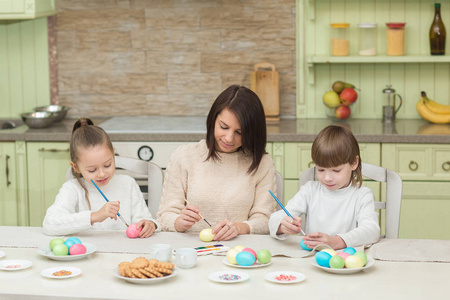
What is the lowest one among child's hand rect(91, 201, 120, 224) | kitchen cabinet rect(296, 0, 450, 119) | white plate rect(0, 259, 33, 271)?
white plate rect(0, 259, 33, 271)

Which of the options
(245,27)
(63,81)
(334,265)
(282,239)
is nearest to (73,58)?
(63,81)

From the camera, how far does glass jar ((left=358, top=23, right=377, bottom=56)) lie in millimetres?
3916

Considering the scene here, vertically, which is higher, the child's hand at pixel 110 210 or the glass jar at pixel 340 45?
the glass jar at pixel 340 45

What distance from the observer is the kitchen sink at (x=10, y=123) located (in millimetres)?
3893

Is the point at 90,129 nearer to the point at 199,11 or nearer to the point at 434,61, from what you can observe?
the point at 199,11

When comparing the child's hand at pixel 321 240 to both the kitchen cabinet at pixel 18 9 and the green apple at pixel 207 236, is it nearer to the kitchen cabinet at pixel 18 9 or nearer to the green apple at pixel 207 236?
the green apple at pixel 207 236

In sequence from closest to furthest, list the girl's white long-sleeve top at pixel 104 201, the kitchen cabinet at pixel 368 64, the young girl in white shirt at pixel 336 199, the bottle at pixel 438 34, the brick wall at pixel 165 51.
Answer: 1. the young girl in white shirt at pixel 336 199
2. the girl's white long-sleeve top at pixel 104 201
3. the bottle at pixel 438 34
4. the kitchen cabinet at pixel 368 64
5. the brick wall at pixel 165 51

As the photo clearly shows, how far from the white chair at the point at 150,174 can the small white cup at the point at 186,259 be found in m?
0.68

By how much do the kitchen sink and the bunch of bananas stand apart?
2250mm

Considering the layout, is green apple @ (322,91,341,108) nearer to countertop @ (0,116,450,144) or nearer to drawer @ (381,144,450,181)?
countertop @ (0,116,450,144)

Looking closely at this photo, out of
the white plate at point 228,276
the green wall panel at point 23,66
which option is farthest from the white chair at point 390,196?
the green wall panel at point 23,66

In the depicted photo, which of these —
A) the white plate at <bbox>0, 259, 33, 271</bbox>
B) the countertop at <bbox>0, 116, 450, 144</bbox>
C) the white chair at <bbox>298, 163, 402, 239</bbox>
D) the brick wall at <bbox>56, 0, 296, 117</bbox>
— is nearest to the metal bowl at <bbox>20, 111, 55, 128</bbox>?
the countertop at <bbox>0, 116, 450, 144</bbox>

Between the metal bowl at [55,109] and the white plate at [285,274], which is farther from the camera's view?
the metal bowl at [55,109]

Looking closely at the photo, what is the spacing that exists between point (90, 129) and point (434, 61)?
218 cm
